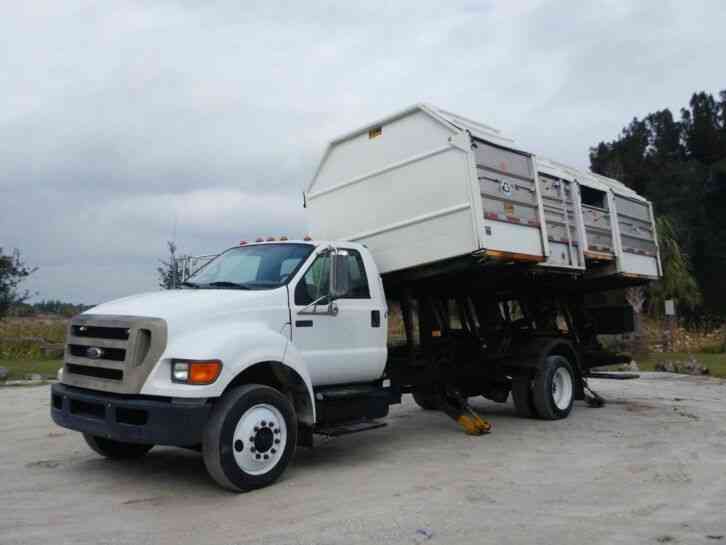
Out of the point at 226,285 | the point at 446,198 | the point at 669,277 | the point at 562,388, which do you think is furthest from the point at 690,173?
the point at 226,285

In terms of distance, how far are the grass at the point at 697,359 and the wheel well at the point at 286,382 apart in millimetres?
12913

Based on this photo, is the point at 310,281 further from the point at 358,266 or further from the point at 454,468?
the point at 454,468

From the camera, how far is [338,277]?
272 inches

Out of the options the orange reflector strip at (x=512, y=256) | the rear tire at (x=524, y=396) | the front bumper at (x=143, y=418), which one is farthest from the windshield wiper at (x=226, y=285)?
the rear tire at (x=524, y=396)

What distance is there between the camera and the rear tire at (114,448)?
22.6 feet

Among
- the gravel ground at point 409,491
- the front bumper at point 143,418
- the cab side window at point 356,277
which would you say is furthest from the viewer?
the cab side window at point 356,277

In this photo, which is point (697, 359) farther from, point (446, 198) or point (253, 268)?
point (253, 268)

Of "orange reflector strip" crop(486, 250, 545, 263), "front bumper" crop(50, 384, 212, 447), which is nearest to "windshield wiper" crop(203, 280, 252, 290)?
"front bumper" crop(50, 384, 212, 447)

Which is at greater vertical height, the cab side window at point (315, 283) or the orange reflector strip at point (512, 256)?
the orange reflector strip at point (512, 256)

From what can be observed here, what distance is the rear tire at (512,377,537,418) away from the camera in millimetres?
9555

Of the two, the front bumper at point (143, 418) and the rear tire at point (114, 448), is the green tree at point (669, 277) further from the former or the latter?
the front bumper at point (143, 418)

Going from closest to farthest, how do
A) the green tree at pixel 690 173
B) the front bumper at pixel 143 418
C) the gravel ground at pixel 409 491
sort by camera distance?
the gravel ground at pixel 409 491
the front bumper at pixel 143 418
the green tree at pixel 690 173

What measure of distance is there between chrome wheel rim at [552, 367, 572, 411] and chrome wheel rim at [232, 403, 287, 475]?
5.12m

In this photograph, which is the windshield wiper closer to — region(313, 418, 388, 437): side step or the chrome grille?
the chrome grille
